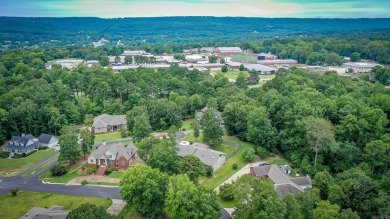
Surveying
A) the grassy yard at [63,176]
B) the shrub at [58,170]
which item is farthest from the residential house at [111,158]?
the shrub at [58,170]

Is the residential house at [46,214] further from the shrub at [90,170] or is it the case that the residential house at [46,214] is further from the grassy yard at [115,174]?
the shrub at [90,170]

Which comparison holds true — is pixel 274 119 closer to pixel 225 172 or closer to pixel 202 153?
pixel 225 172

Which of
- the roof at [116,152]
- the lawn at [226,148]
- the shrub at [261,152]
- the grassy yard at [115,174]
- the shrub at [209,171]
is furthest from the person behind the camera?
the lawn at [226,148]

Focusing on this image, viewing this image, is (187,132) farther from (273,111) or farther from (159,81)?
(159,81)

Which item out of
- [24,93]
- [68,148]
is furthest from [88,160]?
[24,93]

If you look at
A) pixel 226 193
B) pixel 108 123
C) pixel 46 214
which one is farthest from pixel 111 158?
pixel 226 193

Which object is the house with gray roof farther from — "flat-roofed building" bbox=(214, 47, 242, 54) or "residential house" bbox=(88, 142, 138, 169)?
"flat-roofed building" bbox=(214, 47, 242, 54)

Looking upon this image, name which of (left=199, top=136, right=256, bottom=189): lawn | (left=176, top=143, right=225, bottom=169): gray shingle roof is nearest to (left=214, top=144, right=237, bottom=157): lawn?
(left=199, top=136, right=256, bottom=189): lawn
